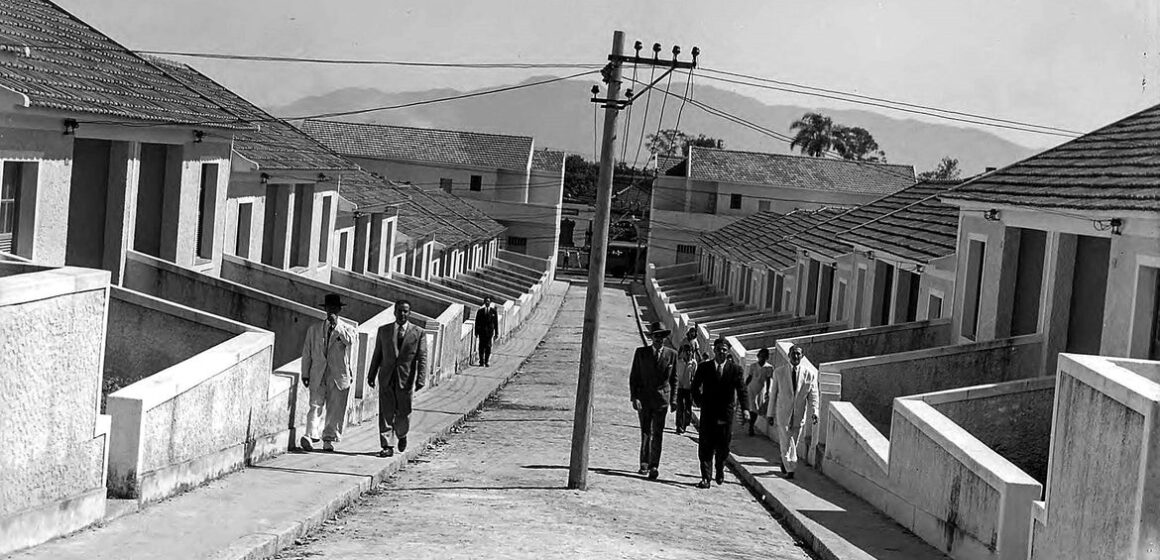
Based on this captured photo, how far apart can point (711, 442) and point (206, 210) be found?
9394 mm

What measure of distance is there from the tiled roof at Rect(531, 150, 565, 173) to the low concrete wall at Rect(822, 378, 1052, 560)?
80063 millimetres

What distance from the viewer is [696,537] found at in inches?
505

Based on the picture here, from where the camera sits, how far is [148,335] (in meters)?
14.7

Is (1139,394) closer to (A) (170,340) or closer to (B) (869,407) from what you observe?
(A) (170,340)

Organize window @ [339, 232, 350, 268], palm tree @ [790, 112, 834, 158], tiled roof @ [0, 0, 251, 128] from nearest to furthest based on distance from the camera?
tiled roof @ [0, 0, 251, 128] < window @ [339, 232, 350, 268] < palm tree @ [790, 112, 834, 158]

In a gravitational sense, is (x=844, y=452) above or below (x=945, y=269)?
below

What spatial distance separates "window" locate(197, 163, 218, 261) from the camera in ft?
70.2

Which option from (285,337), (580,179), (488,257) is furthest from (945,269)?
(580,179)

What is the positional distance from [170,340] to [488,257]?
60.4 meters

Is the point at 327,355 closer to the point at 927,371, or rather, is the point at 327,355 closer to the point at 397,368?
the point at 397,368

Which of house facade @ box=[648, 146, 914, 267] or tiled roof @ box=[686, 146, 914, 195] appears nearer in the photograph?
house facade @ box=[648, 146, 914, 267]

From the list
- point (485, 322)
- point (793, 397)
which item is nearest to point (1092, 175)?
point (793, 397)

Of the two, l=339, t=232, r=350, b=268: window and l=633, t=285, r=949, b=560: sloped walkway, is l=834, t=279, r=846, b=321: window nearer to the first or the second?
l=633, t=285, r=949, b=560: sloped walkway

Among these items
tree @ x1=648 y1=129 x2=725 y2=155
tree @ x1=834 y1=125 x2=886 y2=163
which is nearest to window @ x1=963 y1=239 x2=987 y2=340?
tree @ x1=834 y1=125 x2=886 y2=163
